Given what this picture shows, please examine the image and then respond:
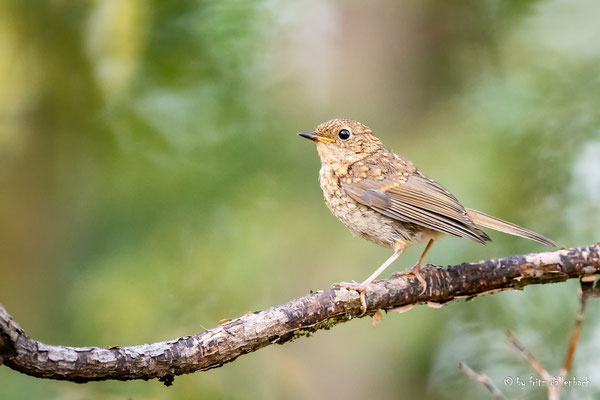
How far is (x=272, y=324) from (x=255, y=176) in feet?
9.34

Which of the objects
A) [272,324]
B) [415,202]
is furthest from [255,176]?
[272,324]

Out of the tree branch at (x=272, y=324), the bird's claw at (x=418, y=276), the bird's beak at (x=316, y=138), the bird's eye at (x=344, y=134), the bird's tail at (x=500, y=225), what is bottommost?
the tree branch at (x=272, y=324)

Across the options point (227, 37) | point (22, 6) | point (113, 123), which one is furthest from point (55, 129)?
point (227, 37)

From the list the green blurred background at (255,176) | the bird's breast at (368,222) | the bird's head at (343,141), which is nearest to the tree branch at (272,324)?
the bird's breast at (368,222)

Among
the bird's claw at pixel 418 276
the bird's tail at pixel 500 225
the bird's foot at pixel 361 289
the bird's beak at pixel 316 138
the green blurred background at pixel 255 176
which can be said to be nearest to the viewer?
the bird's foot at pixel 361 289

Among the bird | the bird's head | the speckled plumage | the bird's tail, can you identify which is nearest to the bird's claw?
the bird

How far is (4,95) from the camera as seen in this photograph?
16.1 ft

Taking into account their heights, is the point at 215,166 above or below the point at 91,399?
above

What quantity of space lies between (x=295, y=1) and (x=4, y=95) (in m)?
2.90

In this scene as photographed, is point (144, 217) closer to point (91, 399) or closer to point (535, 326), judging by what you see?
point (91, 399)

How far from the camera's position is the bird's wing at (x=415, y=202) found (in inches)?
159

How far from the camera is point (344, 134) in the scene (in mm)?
4609

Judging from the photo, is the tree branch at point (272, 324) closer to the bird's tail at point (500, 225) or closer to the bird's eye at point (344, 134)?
the bird's tail at point (500, 225)

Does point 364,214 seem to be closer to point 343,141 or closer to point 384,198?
point 384,198
